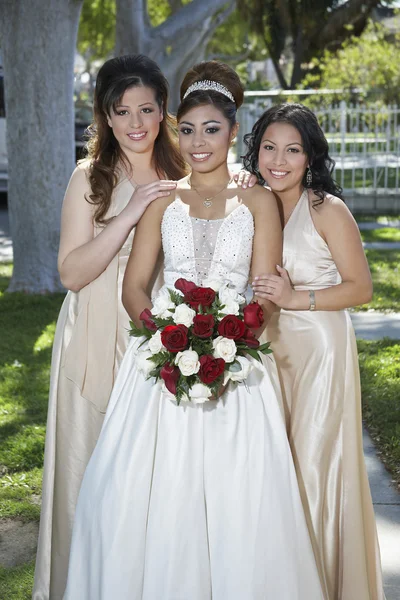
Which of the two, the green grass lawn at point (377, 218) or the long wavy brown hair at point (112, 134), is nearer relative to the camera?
the long wavy brown hair at point (112, 134)

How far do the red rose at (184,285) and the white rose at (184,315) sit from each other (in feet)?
0.31

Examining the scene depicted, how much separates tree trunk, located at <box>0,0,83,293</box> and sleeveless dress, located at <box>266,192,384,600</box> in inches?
252

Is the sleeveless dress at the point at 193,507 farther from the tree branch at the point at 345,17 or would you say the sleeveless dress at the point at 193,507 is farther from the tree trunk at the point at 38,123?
the tree branch at the point at 345,17

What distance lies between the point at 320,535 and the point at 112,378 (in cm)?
101

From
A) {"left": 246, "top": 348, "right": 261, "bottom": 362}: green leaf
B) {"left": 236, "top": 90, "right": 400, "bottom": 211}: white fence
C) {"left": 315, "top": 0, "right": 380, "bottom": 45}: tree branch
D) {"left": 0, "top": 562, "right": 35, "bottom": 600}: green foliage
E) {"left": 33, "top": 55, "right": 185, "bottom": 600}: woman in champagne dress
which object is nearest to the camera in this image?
{"left": 246, "top": 348, "right": 261, "bottom": 362}: green leaf

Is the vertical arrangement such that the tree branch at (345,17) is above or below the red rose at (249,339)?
above

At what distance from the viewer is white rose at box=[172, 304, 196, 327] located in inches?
119

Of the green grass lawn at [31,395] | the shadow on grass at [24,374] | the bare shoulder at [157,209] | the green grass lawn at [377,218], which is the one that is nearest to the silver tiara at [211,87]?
the bare shoulder at [157,209]

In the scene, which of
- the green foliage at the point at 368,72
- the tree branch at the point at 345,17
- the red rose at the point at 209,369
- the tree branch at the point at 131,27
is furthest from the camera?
the tree branch at the point at 345,17

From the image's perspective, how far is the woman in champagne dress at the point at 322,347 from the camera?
3564mm

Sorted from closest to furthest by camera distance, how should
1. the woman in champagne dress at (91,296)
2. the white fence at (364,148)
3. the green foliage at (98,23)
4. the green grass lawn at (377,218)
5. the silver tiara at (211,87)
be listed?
the silver tiara at (211,87) < the woman in champagne dress at (91,296) < the green grass lawn at (377,218) < the white fence at (364,148) < the green foliage at (98,23)

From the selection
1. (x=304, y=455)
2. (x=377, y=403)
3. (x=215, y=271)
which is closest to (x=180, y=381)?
(x=215, y=271)

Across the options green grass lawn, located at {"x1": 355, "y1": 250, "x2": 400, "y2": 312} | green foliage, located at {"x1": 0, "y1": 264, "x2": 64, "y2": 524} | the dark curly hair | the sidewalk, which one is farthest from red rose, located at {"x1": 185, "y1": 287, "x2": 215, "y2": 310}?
green grass lawn, located at {"x1": 355, "y1": 250, "x2": 400, "y2": 312}

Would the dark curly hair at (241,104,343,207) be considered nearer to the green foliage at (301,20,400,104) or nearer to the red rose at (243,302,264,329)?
the red rose at (243,302,264,329)
